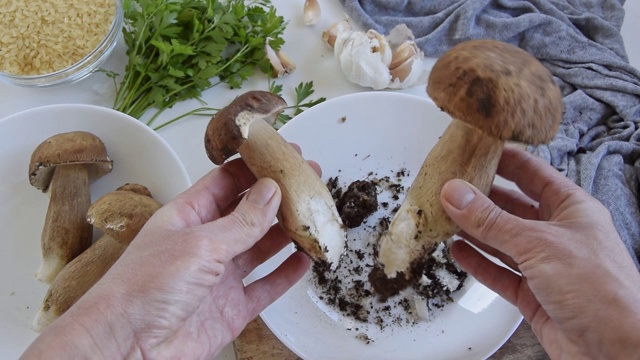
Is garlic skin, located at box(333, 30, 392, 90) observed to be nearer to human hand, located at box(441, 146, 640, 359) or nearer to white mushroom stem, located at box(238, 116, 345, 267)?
white mushroom stem, located at box(238, 116, 345, 267)

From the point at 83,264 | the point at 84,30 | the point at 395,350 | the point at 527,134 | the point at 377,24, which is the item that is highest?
the point at 84,30

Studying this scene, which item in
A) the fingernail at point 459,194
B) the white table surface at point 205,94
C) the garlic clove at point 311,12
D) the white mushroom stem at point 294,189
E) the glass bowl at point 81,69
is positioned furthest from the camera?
the garlic clove at point 311,12

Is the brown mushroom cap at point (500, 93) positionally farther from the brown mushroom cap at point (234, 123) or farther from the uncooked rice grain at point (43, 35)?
the uncooked rice grain at point (43, 35)

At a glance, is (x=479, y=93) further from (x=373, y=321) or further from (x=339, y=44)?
(x=339, y=44)

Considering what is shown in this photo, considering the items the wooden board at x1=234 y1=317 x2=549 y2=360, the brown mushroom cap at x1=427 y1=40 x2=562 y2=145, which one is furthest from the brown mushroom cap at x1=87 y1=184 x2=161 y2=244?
the brown mushroom cap at x1=427 y1=40 x2=562 y2=145

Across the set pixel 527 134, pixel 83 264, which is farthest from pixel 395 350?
pixel 83 264

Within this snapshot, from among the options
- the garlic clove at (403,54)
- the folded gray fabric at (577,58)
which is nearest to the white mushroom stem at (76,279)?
the garlic clove at (403,54)
